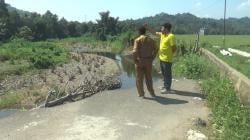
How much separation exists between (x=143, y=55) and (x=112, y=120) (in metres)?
2.81

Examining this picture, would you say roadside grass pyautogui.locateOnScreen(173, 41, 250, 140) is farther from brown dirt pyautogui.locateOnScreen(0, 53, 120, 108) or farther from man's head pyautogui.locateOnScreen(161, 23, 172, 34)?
brown dirt pyautogui.locateOnScreen(0, 53, 120, 108)

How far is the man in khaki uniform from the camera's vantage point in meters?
12.2

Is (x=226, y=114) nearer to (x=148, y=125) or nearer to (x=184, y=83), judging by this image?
(x=148, y=125)

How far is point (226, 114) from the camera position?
10.0m

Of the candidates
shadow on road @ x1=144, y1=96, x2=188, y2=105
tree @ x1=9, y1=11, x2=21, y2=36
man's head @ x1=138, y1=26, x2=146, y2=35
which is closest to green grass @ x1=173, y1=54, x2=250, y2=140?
shadow on road @ x1=144, y1=96, x2=188, y2=105

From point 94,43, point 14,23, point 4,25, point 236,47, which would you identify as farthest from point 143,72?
point 14,23

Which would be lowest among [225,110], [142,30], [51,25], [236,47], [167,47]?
[236,47]

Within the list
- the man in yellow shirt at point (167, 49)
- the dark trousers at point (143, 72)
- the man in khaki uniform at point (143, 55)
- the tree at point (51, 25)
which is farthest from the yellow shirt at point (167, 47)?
the tree at point (51, 25)

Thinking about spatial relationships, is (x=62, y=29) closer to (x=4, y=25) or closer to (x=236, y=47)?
(x=4, y=25)

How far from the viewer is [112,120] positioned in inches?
396

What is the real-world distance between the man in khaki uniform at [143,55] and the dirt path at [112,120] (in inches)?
20.4

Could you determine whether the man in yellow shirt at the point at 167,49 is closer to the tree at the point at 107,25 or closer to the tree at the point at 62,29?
the tree at the point at 107,25

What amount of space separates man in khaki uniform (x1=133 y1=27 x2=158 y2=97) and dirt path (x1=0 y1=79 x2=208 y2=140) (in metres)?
0.52

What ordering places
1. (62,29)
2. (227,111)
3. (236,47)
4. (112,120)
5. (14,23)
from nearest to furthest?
(112,120), (227,111), (236,47), (14,23), (62,29)
